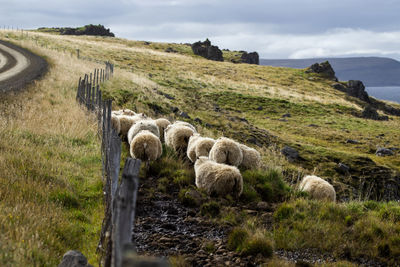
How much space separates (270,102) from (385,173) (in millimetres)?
24197

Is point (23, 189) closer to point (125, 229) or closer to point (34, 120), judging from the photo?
point (125, 229)

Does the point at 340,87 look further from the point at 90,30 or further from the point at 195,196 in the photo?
the point at 90,30

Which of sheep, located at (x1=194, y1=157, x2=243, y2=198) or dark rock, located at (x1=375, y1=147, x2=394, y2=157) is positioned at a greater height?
sheep, located at (x1=194, y1=157, x2=243, y2=198)

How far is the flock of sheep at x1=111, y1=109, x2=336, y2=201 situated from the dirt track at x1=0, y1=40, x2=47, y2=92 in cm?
1000

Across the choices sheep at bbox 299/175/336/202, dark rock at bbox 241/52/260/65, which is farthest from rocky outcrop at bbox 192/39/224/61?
sheep at bbox 299/175/336/202

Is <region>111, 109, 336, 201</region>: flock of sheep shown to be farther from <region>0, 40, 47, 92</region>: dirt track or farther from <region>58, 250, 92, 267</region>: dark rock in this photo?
<region>0, 40, 47, 92</region>: dirt track

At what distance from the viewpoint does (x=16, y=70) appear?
24.6 meters

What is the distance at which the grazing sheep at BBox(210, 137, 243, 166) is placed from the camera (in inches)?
324

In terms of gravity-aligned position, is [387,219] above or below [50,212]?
below

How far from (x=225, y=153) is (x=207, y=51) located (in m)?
95.7

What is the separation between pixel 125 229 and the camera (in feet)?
6.15

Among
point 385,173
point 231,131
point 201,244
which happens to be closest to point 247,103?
point 231,131

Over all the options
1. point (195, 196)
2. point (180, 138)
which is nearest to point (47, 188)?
point (195, 196)

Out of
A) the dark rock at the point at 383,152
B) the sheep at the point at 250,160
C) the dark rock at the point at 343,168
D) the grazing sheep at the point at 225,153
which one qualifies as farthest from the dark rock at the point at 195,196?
the dark rock at the point at 383,152
